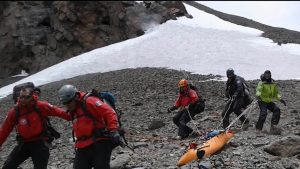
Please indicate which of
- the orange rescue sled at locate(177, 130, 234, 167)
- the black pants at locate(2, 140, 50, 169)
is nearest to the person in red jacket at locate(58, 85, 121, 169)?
the black pants at locate(2, 140, 50, 169)

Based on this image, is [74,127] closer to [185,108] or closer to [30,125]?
[30,125]

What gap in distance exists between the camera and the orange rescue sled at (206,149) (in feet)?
36.8

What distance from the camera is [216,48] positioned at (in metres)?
40.4

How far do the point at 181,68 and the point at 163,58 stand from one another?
471 cm

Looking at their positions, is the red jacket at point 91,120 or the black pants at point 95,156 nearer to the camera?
the red jacket at point 91,120

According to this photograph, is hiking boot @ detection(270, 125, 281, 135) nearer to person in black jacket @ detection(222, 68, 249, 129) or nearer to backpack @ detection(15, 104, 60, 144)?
person in black jacket @ detection(222, 68, 249, 129)

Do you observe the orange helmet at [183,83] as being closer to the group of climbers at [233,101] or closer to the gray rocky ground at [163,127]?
the group of climbers at [233,101]

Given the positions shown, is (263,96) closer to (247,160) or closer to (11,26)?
(247,160)

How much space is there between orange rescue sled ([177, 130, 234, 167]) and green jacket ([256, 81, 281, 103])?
4.54 m

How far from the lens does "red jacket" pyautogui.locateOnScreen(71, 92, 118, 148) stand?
851cm

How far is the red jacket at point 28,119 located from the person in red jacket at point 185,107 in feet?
22.8

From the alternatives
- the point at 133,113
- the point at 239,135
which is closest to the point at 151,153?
the point at 239,135

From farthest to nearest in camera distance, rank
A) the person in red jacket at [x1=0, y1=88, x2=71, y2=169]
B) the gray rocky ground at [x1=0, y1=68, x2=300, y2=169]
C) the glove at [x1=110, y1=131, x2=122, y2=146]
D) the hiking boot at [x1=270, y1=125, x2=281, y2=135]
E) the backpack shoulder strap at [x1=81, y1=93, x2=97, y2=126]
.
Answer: the hiking boot at [x1=270, y1=125, x2=281, y2=135]
the gray rocky ground at [x1=0, y1=68, x2=300, y2=169]
the person in red jacket at [x1=0, y1=88, x2=71, y2=169]
the backpack shoulder strap at [x1=81, y1=93, x2=97, y2=126]
the glove at [x1=110, y1=131, x2=122, y2=146]

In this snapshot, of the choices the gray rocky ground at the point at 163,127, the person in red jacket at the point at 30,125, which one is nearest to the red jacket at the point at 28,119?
the person in red jacket at the point at 30,125
